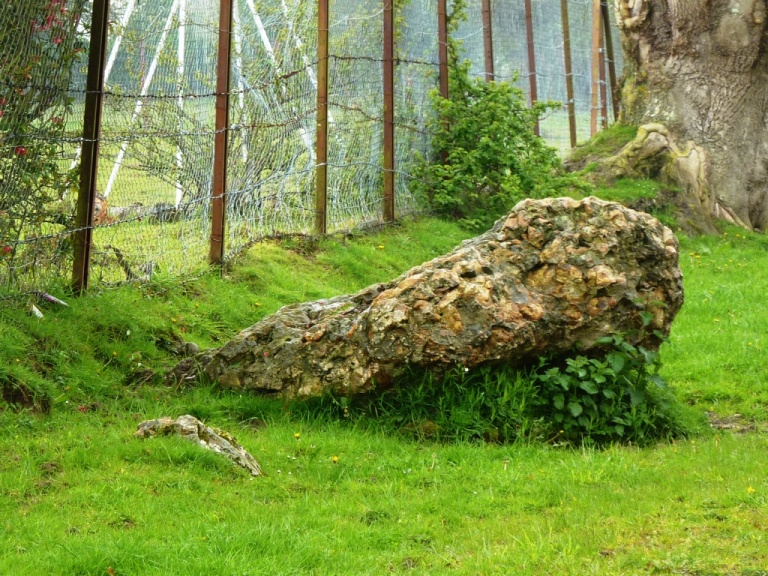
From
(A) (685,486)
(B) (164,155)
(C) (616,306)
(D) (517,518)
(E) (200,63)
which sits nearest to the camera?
(D) (517,518)

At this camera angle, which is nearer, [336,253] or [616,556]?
[616,556]

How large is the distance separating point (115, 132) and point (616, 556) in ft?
17.9

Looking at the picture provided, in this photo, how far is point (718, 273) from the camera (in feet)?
43.0

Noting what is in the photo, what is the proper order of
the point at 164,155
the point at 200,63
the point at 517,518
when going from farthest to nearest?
the point at 200,63, the point at 164,155, the point at 517,518

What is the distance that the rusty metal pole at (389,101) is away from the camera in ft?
41.2

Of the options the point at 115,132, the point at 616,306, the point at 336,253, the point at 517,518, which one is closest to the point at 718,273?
the point at 336,253

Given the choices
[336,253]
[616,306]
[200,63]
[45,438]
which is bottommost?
[45,438]

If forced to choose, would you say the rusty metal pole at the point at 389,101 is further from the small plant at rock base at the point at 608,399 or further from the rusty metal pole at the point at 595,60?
the rusty metal pole at the point at 595,60

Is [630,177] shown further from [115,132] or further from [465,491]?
[465,491]

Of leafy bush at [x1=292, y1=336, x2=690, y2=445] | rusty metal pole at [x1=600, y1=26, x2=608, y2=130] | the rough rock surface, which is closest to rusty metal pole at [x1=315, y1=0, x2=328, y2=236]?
leafy bush at [x1=292, y1=336, x2=690, y2=445]

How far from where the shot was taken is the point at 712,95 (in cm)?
1617

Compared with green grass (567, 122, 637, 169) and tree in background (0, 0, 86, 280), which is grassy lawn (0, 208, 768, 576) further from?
green grass (567, 122, 637, 169)

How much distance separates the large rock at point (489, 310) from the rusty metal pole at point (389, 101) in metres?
5.65

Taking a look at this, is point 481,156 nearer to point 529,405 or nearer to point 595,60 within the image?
point 529,405
